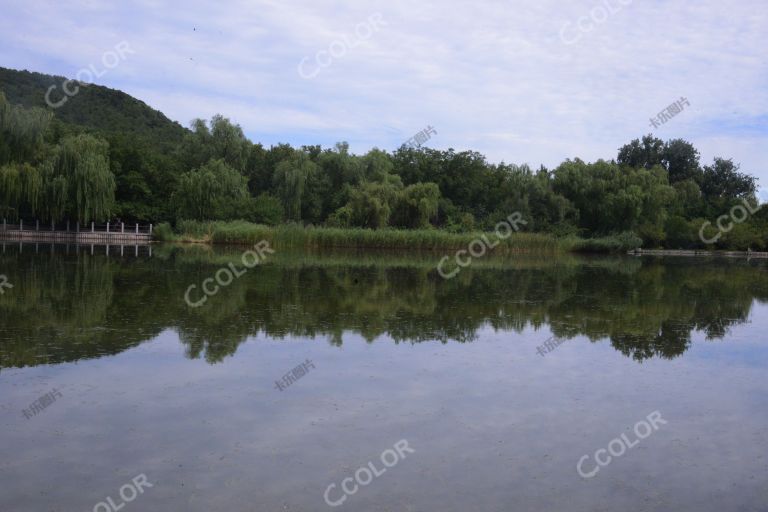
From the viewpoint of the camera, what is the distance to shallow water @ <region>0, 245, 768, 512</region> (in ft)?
14.9

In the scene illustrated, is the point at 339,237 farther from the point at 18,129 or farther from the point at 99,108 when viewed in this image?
the point at 99,108

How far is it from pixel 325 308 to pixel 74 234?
106 feet

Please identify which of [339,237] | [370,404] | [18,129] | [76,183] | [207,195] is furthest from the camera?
[207,195]

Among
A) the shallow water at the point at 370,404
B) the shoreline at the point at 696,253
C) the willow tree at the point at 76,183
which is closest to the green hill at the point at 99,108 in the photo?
the willow tree at the point at 76,183

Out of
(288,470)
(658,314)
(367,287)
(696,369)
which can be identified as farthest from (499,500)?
(367,287)

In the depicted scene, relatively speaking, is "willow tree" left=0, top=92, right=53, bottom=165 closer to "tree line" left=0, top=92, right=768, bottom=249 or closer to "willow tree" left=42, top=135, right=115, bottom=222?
"tree line" left=0, top=92, right=768, bottom=249

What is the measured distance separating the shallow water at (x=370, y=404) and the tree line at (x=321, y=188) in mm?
26043

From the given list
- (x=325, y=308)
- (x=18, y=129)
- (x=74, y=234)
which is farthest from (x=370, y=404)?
(x=74, y=234)

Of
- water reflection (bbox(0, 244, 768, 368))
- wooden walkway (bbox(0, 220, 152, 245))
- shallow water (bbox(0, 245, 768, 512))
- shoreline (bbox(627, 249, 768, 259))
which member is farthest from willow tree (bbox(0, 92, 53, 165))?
shoreline (bbox(627, 249, 768, 259))

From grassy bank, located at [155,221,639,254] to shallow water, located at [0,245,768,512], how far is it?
24.5m

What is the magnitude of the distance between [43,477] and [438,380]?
4.08 m

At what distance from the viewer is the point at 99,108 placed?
6806 centimetres

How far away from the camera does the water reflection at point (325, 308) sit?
9.44m

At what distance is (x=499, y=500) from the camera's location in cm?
442
